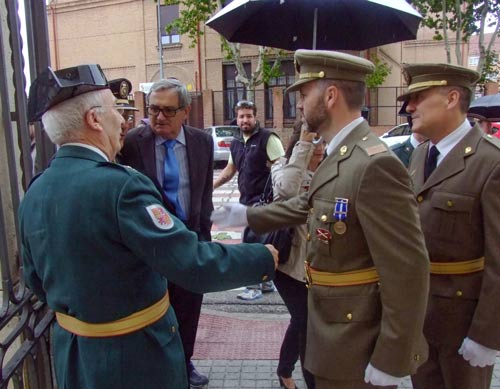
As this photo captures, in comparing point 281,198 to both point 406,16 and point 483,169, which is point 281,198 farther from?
point 406,16

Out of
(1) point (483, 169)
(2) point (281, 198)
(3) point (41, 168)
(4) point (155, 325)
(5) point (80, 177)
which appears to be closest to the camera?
(5) point (80, 177)

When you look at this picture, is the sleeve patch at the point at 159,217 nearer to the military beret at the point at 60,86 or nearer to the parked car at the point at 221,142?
the military beret at the point at 60,86

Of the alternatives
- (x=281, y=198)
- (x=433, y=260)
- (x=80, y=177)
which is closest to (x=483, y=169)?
(x=433, y=260)

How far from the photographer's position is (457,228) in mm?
2184

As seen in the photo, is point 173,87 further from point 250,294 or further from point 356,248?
point 250,294

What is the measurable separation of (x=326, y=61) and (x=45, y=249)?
4.22 ft

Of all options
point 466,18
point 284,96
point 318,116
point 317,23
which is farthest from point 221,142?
point 318,116

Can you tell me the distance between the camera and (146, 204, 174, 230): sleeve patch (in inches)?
63.1

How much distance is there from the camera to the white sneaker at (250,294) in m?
5.12

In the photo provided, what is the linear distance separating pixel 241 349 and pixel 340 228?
253cm

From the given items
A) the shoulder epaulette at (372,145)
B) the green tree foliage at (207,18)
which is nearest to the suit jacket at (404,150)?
the shoulder epaulette at (372,145)

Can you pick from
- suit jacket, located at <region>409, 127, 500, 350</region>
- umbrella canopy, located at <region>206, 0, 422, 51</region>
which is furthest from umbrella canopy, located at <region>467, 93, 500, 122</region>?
suit jacket, located at <region>409, 127, 500, 350</region>

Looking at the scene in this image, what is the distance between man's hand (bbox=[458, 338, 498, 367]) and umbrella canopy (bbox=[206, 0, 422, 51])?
2.04 m

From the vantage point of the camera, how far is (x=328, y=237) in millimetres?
1855
